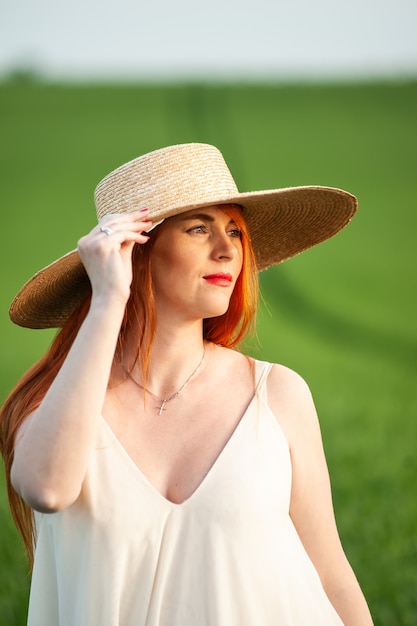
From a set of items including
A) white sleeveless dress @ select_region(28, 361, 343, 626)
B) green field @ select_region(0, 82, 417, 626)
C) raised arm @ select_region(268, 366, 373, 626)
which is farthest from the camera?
→ green field @ select_region(0, 82, 417, 626)

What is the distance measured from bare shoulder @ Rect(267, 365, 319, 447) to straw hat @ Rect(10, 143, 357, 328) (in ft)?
1.27

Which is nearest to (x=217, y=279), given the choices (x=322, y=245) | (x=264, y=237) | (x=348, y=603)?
(x=264, y=237)

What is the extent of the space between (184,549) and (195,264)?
0.56 meters

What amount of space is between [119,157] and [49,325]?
16.8ft

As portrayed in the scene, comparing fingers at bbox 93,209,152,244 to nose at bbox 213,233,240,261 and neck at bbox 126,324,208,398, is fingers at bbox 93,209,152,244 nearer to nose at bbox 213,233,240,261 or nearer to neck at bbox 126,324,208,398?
nose at bbox 213,233,240,261

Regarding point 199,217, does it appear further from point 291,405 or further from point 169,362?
point 291,405

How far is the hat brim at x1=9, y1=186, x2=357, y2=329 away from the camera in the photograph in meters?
2.04

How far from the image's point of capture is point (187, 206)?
6.08 ft

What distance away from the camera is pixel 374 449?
4.34 meters

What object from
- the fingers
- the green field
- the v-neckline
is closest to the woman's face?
the fingers

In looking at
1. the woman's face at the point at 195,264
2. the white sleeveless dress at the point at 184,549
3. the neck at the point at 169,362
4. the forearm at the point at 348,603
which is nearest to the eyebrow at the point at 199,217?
the woman's face at the point at 195,264

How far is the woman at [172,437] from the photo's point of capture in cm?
169

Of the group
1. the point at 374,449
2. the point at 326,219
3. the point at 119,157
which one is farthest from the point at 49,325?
the point at 119,157

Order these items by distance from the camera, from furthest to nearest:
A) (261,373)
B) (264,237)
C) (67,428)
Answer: (264,237), (261,373), (67,428)
